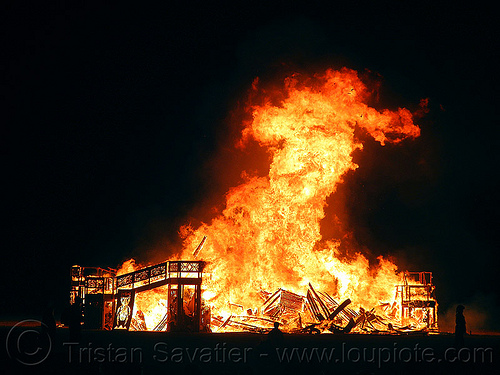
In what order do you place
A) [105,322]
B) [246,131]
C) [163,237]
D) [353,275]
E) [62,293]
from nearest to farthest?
[105,322]
[353,275]
[246,131]
[62,293]
[163,237]

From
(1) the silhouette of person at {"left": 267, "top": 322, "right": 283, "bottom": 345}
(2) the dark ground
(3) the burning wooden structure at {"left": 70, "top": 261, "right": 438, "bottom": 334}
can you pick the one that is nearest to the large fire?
(3) the burning wooden structure at {"left": 70, "top": 261, "right": 438, "bottom": 334}

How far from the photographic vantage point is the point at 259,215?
31469 millimetres

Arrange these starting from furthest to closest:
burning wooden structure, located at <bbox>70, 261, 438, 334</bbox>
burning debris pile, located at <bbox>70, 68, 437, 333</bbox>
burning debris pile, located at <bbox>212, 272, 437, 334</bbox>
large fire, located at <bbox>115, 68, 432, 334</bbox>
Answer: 1. large fire, located at <bbox>115, 68, 432, 334</bbox>
2. burning debris pile, located at <bbox>70, 68, 437, 333</bbox>
3. burning debris pile, located at <bbox>212, 272, 437, 334</bbox>
4. burning wooden structure, located at <bbox>70, 261, 438, 334</bbox>

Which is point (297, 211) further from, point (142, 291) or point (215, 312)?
point (142, 291)

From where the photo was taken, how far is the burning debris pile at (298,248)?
28750 mm

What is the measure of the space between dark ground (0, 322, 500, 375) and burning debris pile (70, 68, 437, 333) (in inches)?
211

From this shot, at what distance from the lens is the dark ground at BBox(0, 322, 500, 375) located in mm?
14438

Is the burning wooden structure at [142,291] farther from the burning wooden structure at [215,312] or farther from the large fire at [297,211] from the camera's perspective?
the large fire at [297,211]

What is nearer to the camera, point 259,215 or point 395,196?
point 259,215

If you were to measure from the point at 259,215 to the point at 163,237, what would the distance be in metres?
11.5

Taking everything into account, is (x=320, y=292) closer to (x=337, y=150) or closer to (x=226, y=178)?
(x=337, y=150)

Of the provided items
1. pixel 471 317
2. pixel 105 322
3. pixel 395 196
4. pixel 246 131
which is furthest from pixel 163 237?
pixel 471 317

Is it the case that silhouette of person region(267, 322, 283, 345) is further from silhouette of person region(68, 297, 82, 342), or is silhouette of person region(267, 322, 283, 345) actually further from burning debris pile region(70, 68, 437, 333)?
burning debris pile region(70, 68, 437, 333)

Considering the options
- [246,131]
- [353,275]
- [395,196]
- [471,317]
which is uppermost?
[246,131]
